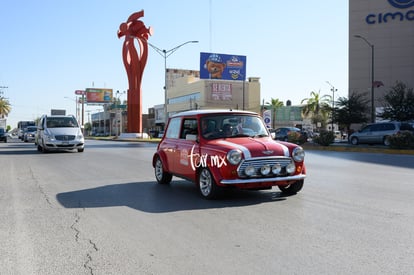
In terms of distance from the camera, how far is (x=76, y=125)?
78.5 ft

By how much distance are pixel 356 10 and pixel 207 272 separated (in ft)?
233

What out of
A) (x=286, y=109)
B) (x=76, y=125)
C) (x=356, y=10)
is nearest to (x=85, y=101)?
(x=286, y=109)

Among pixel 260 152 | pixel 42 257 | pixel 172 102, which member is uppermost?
pixel 172 102

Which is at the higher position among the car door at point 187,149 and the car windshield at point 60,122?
the car windshield at point 60,122

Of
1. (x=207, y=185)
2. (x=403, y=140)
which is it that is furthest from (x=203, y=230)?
(x=403, y=140)

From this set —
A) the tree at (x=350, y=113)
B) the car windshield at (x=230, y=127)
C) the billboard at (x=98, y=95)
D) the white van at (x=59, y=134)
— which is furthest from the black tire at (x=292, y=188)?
the billboard at (x=98, y=95)

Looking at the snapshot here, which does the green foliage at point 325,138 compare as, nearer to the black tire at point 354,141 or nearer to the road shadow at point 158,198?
the black tire at point 354,141

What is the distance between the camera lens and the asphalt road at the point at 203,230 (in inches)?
175

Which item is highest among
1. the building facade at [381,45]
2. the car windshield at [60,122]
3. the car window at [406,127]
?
the building facade at [381,45]

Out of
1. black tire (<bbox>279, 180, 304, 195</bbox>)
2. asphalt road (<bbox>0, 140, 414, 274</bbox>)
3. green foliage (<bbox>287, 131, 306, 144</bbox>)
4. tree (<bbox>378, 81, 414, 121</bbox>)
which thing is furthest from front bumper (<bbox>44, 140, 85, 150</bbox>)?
tree (<bbox>378, 81, 414, 121</bbox>)

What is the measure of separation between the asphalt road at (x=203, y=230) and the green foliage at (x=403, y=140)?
14374mm

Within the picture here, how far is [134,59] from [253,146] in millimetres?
48332

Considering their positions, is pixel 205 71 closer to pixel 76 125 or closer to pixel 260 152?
pixel 76 125

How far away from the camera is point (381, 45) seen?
218ft
